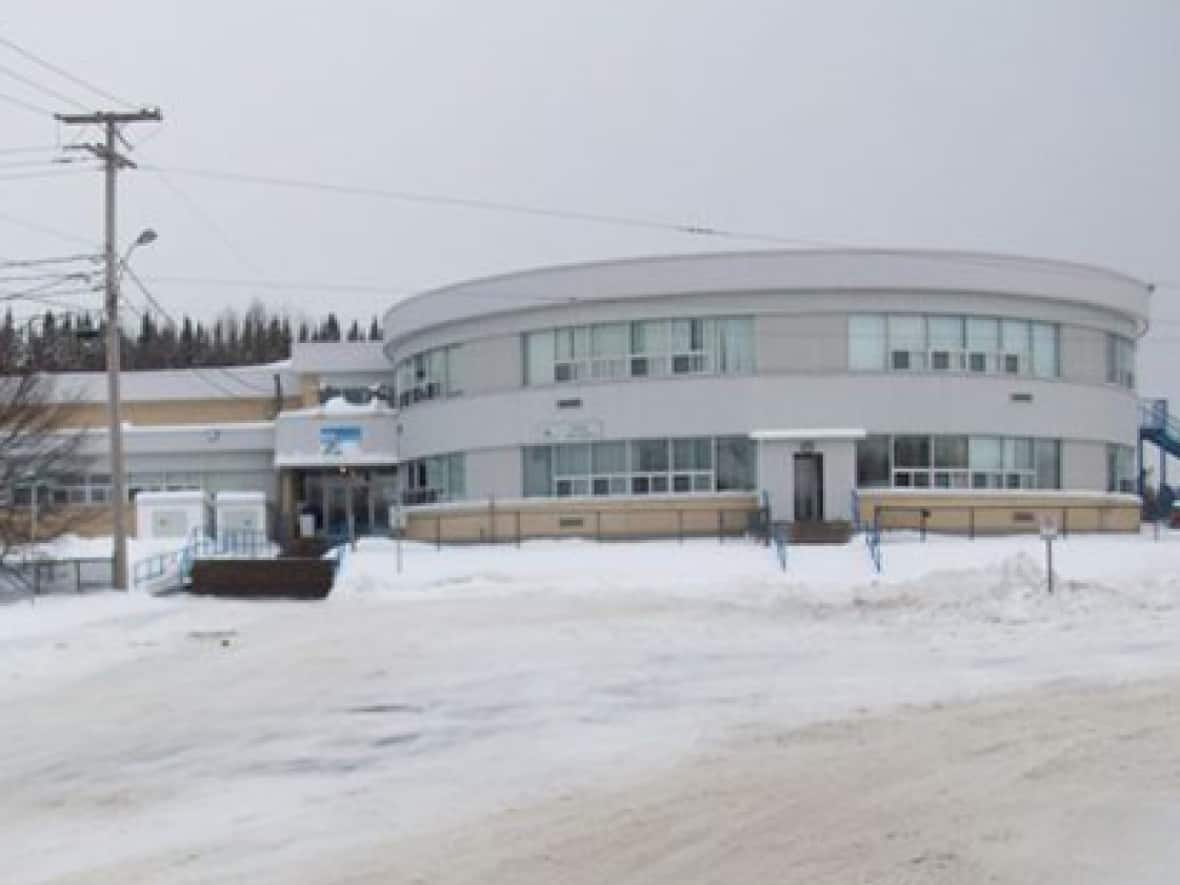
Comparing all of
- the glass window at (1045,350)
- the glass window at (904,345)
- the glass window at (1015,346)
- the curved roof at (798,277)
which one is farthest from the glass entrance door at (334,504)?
the glass window at (1045,350)

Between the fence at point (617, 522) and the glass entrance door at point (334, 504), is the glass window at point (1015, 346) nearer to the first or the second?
the fence at point (617, 522)

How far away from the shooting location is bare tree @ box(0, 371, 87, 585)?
119ft

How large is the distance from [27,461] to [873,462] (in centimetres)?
2365

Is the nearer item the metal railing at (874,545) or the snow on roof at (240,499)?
the metal railing at (874,545)

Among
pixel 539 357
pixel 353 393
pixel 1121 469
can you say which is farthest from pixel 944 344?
pixel 353 393

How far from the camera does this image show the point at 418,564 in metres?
37.3


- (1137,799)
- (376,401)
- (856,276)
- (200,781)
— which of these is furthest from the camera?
(376,401)

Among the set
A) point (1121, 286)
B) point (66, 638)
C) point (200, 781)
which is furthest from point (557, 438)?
point (200, 781)

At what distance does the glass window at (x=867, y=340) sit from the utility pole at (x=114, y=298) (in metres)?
20.9

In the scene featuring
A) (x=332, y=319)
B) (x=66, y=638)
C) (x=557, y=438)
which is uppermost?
(x=332, y=319)

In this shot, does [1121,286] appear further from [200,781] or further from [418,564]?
[200,781]

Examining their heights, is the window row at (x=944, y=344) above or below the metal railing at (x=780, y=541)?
above

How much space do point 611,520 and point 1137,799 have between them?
117 feet

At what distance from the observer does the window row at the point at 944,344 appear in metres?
45.6
